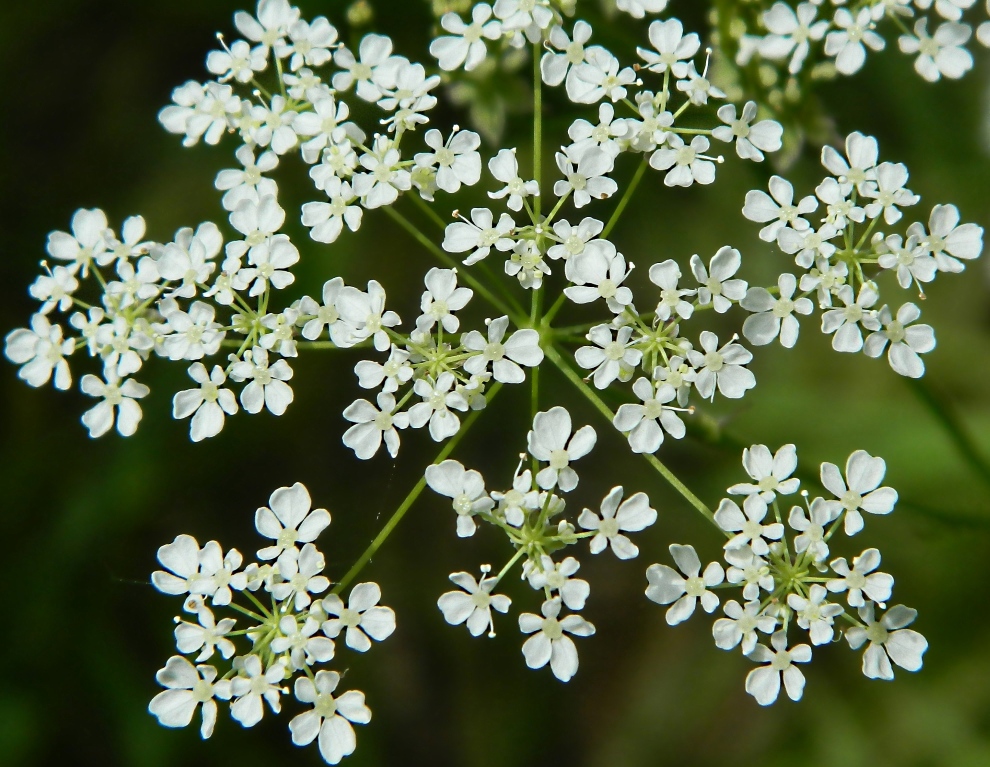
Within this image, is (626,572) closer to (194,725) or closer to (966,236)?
(194,725)

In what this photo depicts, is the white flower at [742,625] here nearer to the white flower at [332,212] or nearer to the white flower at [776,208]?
the white flower at [776,208]

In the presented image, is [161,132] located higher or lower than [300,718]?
higher

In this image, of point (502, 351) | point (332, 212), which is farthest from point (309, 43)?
point (502, 351)

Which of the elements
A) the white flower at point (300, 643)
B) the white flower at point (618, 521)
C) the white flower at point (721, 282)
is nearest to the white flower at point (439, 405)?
the white flower at point (618, 521)

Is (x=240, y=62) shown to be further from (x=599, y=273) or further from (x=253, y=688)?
(x=253, y=688)

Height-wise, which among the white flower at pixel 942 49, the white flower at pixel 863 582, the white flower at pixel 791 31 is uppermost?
the white flower at pixel 942 49

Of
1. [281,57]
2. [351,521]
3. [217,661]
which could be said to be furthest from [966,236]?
[217,661]

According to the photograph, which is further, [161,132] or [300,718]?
[161,132]
